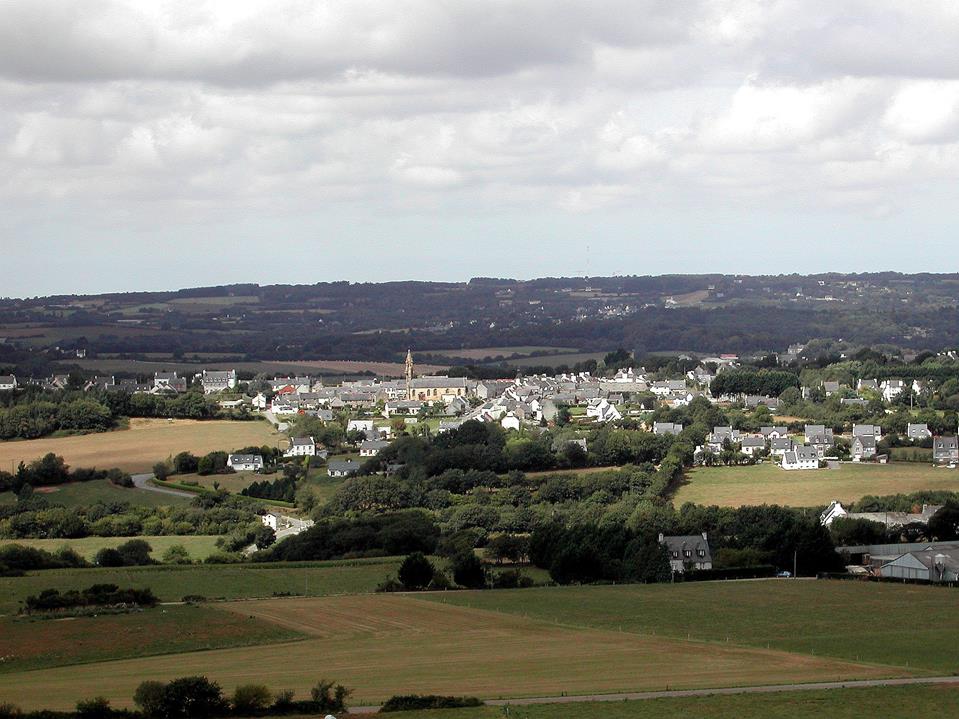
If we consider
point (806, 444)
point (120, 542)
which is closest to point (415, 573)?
point (120, 542)

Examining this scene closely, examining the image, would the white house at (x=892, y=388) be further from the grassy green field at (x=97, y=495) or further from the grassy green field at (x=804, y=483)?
the grassy green field at (x=97, y=495)

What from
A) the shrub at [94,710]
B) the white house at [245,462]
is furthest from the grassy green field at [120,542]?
the shrub at [94,710]

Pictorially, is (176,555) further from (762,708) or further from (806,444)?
(806,444)

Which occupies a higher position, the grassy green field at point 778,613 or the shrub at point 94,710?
the shrub at point 94,710

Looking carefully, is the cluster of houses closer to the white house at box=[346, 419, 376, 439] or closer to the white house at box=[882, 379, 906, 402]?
the white house at box=[346, 419, 376, 439]

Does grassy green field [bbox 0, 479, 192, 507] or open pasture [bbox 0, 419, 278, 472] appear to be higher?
open pasture [bbox 0, 419, 278, 472]

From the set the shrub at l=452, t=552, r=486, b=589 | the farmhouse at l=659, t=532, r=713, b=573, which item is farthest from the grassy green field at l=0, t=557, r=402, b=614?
the farmhouse at l=659, t=532, r=713, b=573
